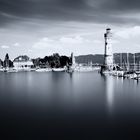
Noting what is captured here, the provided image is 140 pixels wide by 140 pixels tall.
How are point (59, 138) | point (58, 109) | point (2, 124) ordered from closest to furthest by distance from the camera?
point (59, 138) < point (2, 124) < point (58, 109)

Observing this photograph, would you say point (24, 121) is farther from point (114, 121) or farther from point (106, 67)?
point (106, 67)

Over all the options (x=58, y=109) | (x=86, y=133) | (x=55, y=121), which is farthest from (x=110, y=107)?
(x=86, y=133)

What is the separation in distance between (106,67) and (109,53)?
813 centimetres

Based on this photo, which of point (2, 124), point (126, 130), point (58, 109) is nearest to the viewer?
point (126, 130)

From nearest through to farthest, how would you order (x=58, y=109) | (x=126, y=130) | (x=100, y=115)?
(x=126, y=130)
(x=100, y=115)
(x=58, y=109)

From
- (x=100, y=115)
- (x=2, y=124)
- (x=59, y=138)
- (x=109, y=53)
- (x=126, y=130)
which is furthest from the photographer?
(x=109, y=53)

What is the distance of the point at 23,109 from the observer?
32.9 metres

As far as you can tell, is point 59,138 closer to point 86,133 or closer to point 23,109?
point 86,133

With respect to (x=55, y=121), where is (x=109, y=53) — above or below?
above

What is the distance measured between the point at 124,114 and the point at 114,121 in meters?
3.64

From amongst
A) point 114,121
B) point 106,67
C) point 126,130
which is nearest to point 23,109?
point 114,121

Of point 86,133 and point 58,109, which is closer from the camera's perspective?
point 86,133

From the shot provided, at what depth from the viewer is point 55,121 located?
25969 millimetres

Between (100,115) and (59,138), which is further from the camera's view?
(100,115)
